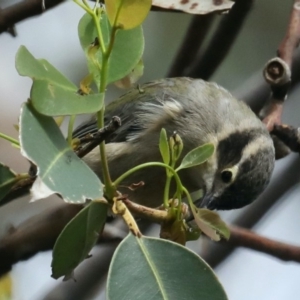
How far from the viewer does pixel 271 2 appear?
369cm

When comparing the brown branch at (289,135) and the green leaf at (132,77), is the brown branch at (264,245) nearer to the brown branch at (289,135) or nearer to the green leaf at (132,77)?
the brown branch at (289,135)

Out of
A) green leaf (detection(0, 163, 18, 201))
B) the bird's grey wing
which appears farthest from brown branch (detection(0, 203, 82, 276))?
green leaf (detection(0, 163, 18, 201))

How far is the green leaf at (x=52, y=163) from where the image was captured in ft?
3.30

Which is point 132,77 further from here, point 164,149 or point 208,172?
point 208,172

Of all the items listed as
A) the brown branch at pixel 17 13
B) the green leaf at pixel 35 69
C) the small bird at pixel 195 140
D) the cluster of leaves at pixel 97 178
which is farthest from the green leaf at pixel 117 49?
the small bird at pixel 195 140

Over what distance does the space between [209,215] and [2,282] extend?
0.90m

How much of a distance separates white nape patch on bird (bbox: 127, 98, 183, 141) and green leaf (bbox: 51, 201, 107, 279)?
3.18ft

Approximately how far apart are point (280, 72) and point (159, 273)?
3.32ft

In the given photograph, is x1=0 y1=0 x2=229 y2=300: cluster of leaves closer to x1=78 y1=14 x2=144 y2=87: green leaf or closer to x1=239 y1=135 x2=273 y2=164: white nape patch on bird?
x1=78 y1=14 x2=144 y2=87: green leaf

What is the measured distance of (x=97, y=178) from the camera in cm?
106

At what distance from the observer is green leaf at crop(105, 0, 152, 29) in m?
1.06

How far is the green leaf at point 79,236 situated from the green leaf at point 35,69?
22 cm

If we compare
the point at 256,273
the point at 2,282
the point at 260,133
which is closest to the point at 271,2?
the point at 256,273

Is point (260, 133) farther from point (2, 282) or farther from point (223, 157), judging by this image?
point (2, 282)
